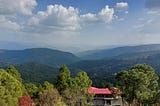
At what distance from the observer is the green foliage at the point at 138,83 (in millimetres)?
48247

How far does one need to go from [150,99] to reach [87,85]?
28.7 feet

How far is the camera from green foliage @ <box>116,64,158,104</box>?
48247 millimetres

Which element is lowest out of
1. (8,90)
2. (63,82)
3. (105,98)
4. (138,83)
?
(105,98)

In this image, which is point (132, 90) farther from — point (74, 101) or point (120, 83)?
point (74, 101)

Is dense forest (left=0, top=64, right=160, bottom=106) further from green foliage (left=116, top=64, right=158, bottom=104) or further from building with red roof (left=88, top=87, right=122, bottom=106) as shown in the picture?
building with red roof (left=88, top=87, right=122, bottom=106)

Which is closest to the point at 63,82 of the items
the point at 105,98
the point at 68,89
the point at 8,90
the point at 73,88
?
the point at 68,89

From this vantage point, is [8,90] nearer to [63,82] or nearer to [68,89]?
[68,89]

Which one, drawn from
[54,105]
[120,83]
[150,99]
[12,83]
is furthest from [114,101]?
[12,83]

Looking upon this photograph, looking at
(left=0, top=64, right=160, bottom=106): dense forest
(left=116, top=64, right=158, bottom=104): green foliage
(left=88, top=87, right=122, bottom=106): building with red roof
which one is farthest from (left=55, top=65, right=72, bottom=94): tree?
(left=88, top=87, right=122, bottom=106): building with red roof

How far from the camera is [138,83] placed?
1933 inches

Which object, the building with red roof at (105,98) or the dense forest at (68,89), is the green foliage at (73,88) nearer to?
the dense forest at (68,89)

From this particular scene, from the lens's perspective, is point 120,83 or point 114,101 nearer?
point 120,83

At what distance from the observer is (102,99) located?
2443 inches

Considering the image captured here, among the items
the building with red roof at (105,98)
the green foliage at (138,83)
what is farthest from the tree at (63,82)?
the building with red roof at (105,98)
